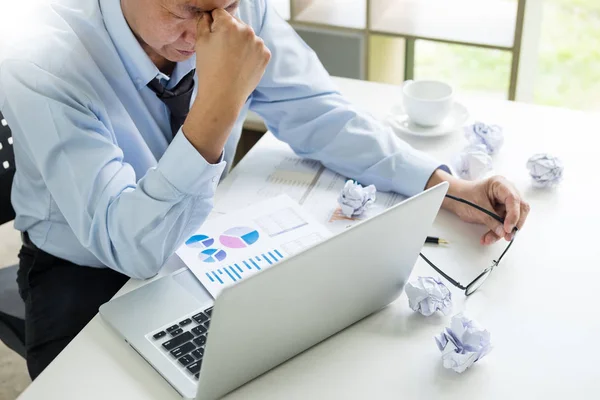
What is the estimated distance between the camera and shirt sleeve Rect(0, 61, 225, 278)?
1.22 metres

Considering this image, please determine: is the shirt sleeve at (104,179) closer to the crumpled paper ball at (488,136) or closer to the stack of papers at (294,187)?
the stack of papers at (294,187)

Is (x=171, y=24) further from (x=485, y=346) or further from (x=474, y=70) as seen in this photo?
(x=474, y=70)

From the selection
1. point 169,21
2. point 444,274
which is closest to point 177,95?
A: point 169,21

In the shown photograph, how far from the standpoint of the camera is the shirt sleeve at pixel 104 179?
122 cm

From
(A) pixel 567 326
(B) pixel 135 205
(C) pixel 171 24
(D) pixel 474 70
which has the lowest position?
(D) pixel 474 70

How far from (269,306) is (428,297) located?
305 millimetres

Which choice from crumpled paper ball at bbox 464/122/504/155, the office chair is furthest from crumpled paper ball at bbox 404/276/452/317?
the office chair

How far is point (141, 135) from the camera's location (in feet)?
4.81

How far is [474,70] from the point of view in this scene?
334 centimetres

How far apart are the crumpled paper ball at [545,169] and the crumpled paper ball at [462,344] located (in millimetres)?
478

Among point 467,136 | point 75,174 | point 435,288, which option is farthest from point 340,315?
point 467,136

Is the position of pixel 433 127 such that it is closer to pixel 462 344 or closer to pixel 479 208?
pixel 479 208

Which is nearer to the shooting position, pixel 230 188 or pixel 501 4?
pixel 230 188

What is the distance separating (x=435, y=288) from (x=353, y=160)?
44 centimetres
